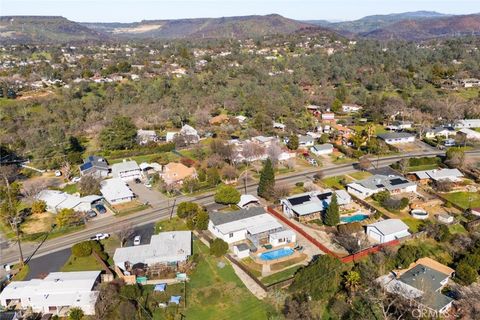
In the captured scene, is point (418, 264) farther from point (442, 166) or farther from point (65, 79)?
point (65, 79)

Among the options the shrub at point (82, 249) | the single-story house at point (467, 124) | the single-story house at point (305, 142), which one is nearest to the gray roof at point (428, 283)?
the shrub at point (82, 249)

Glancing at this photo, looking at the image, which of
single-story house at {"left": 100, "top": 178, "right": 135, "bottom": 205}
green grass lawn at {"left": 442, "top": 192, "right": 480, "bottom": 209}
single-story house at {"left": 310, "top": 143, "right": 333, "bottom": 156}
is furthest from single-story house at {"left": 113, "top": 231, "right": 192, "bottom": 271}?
single-story house at {"left": 310, "top": 143, "right": 333, "bottom": 156}

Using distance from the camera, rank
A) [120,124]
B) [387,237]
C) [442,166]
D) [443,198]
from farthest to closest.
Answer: [120,124]
[442,166]
[443,198]
[387,237]

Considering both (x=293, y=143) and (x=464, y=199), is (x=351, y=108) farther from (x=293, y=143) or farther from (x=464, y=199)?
(x=464, y=199)

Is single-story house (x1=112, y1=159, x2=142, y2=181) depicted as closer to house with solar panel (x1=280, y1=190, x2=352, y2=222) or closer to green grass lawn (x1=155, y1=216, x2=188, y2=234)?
green grass lawn (x1=155, y1=216, x2=188, y2=234)

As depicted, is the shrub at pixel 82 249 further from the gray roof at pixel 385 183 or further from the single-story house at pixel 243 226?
the gray roof at pixel 385 183

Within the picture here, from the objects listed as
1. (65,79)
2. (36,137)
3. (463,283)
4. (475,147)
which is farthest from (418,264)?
(65,79)

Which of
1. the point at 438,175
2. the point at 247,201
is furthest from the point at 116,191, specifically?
the point at 438,175
